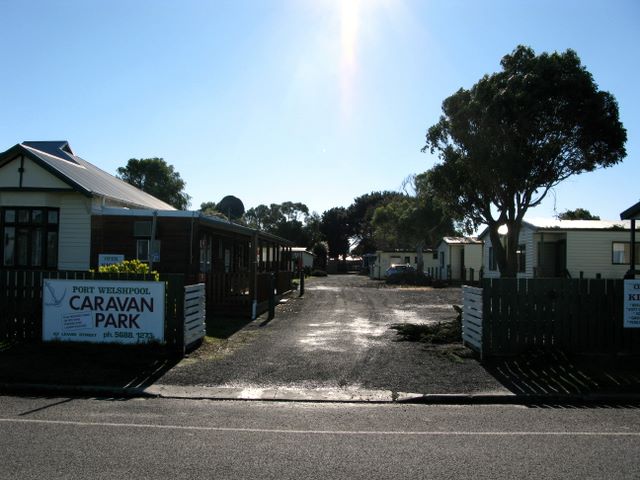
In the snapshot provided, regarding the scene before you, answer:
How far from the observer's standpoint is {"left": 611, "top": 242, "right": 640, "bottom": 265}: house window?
26.4m

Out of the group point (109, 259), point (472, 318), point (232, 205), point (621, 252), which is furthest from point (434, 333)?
point (621, 252)

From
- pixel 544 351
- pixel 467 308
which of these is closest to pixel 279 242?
pixel 467 308

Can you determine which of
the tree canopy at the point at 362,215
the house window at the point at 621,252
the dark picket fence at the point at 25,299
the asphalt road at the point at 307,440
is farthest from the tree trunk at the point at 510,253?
the tree canopy at the point at 362,215

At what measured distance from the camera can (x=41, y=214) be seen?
1697cm

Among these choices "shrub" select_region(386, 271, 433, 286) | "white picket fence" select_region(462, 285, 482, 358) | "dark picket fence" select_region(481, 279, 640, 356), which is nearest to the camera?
"dark picket fence" select_region(481, 279, 640, 356)

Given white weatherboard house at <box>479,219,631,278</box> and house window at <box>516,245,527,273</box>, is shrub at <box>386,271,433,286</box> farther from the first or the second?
white weatherboard house at <box>479,219,631,278</box>

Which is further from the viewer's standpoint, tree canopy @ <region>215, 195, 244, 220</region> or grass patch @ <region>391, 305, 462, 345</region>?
tree canopy @ <region>215, 195, 244, 220</region>

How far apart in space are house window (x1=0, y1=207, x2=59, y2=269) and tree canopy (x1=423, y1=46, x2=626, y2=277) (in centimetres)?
1231

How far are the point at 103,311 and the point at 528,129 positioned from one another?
11.4 m

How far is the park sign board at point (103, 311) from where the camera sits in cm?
1059

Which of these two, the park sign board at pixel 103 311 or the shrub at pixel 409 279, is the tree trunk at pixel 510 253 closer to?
the park sign board at pixel 103 311

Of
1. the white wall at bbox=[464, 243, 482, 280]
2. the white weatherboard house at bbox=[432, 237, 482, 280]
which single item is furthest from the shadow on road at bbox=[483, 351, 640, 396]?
the white wall at bbox=[464, 243, 482, 280]

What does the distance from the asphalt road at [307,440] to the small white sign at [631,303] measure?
3576mm

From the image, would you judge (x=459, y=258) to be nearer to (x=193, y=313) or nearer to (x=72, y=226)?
(x=72, y=226)
